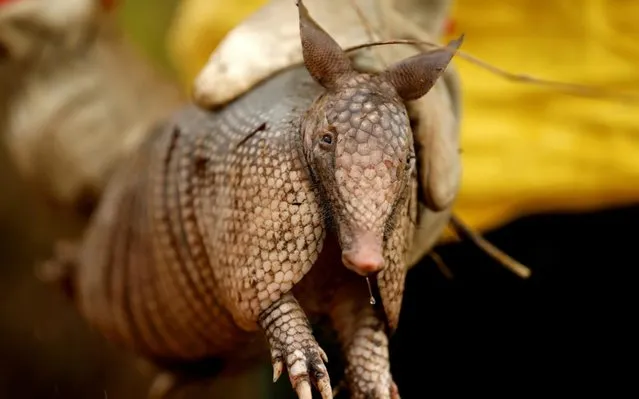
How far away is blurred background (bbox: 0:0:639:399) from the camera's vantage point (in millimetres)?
1014

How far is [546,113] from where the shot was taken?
1.04 meters

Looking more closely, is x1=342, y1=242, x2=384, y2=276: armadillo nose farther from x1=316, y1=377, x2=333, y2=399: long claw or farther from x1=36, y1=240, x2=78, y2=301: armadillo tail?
x1=36, y1=240, x2=78, y2=301: armadillo tail

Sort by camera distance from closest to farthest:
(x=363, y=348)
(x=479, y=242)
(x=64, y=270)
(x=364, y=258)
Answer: (x=364, y=258), (x=363, y=348), (x=479, y=242), (x=64, y=270)

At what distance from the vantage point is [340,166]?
50 centimetres

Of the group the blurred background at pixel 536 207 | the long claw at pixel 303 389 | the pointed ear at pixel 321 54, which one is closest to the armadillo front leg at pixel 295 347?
the long claw at pixel 303 389

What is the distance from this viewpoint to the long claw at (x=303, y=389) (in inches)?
20.0

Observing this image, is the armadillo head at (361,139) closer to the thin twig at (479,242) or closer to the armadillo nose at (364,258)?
the armadillo nose at (364,258)

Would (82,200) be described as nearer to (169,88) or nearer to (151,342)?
(169,88)

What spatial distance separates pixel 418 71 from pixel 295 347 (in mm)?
176

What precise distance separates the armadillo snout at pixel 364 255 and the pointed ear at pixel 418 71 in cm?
10

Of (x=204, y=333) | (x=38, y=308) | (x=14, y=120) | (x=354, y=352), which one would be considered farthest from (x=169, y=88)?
(x=354, y=352)

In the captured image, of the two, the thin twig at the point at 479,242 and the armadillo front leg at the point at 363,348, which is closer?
the armadillo front leg at the point at 363,348

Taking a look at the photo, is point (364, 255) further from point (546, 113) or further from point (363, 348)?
point (546, 113)

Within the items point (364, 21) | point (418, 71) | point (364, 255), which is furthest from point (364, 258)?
point (364, 21)
